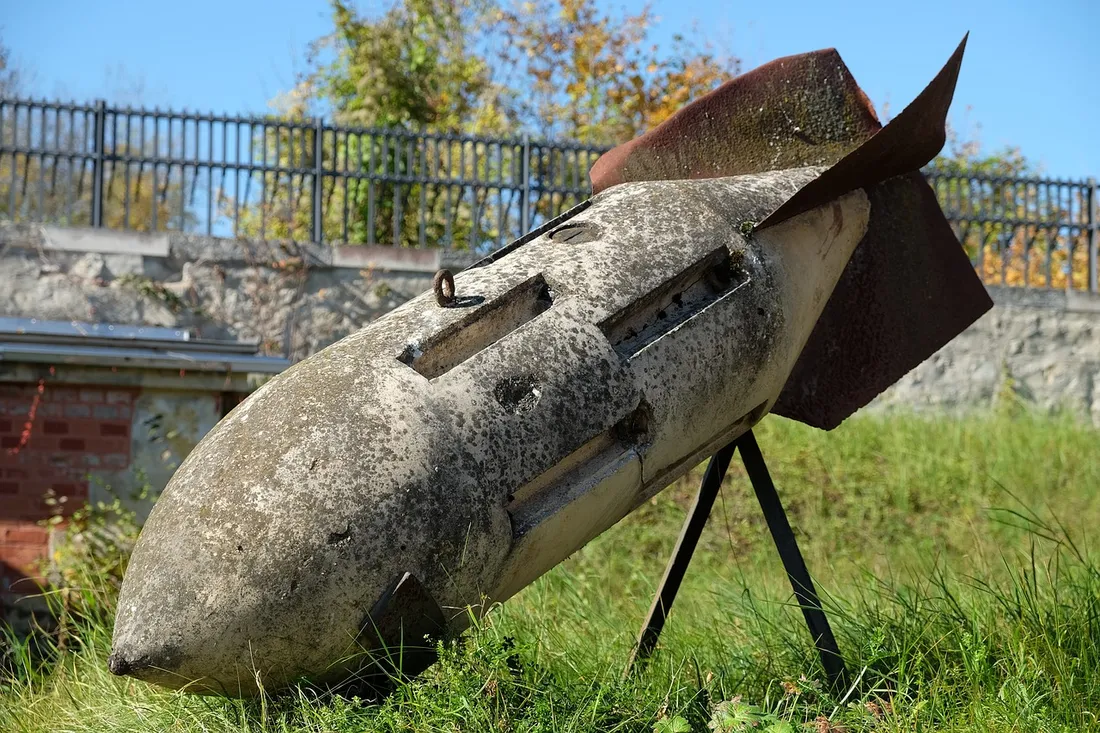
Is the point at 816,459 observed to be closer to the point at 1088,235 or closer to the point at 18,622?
the point at 1088,235

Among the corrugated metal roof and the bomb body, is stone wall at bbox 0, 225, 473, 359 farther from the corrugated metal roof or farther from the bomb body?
the bomb body

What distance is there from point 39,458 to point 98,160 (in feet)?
9.48

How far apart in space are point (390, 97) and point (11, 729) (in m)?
9.24

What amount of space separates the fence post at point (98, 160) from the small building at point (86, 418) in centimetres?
185

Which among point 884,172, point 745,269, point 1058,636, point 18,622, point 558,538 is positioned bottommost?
point 18,622

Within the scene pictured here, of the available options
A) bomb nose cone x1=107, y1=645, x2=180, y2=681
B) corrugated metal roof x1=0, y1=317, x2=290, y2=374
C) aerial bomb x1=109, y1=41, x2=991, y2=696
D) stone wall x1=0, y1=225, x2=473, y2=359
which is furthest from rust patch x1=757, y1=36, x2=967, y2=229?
stone wall x1=0, y1=225, x2=473, y2=359

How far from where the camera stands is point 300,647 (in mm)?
2520

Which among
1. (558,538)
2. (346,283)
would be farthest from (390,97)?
(558,538)

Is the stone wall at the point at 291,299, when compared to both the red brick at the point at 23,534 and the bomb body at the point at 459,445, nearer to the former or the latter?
the red brick at the point at 23,534

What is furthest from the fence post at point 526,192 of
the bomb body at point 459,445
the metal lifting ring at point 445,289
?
the metal lifting ring at point 445,289

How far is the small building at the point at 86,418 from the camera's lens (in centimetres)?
548

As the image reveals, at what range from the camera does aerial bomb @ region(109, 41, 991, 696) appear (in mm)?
2492

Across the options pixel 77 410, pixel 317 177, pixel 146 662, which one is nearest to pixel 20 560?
pixel 77 410

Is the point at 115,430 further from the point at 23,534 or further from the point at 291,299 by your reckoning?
the point at 291,299
